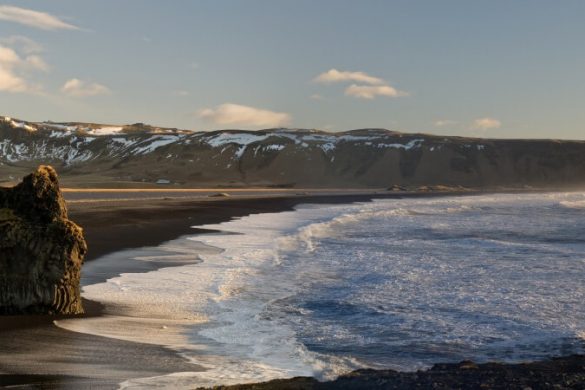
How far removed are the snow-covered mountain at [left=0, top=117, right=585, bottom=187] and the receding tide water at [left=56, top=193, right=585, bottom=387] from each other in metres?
99.1

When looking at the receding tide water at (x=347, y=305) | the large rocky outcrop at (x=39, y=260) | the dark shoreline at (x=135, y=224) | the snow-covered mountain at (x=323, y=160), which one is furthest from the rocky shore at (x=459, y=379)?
the snow-covered mountain at (x=323, y=160)

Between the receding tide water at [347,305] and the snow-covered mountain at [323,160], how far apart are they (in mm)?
99103

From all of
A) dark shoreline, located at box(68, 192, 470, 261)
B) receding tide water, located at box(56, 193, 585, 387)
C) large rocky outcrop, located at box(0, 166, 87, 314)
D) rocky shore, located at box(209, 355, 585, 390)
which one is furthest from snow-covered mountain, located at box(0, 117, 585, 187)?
rocky shore, located at box(209, 355, 585, 390)

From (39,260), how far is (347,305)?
648 centimetres

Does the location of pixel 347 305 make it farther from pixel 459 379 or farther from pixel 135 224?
pixel 135 224

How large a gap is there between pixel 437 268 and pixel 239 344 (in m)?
10.3

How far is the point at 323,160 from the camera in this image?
5984 inches

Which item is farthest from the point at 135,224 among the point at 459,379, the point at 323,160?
the point at 323,160

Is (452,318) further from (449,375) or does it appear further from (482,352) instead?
(449,375)

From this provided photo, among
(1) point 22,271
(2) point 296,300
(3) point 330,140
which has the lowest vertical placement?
(2) point 296,300

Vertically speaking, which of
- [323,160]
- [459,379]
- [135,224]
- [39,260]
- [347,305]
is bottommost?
[347,305]

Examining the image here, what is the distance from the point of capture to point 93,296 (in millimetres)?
13211

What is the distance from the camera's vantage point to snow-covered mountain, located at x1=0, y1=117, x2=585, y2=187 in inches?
5340

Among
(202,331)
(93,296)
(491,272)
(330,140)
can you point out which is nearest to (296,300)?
(202,331)
